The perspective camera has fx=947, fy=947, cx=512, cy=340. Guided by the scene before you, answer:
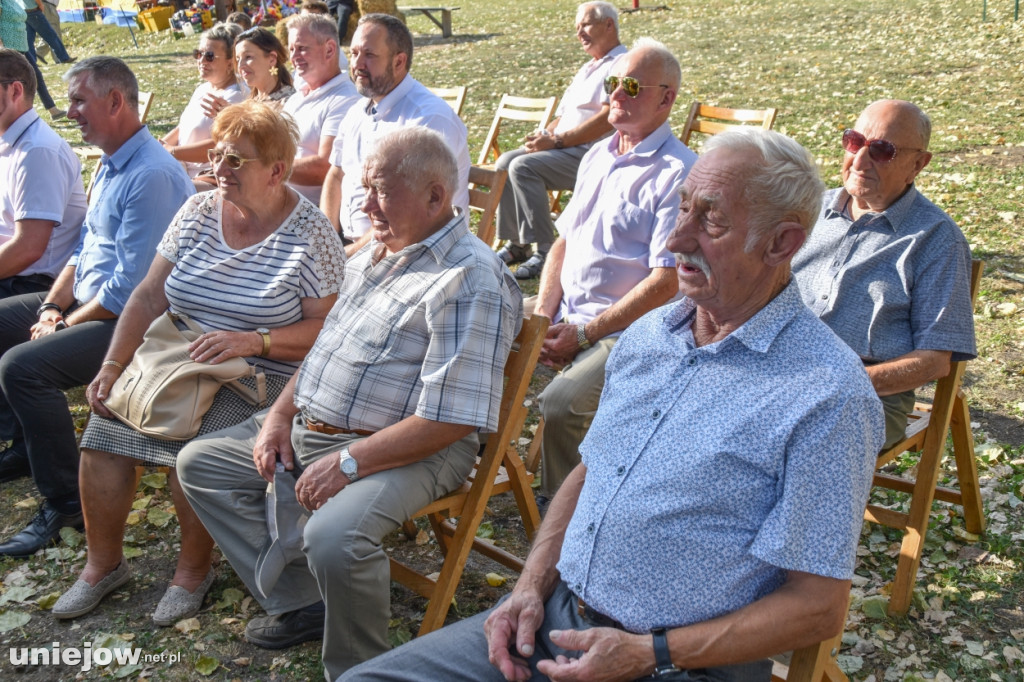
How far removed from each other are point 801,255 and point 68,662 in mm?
3135

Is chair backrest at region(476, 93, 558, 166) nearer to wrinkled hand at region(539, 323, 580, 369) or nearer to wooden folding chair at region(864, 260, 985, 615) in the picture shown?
wrinkled hand at region(539, 323, 580, 369)

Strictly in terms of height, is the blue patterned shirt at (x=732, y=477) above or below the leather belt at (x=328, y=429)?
above

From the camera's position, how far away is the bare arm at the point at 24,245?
15.8 feet

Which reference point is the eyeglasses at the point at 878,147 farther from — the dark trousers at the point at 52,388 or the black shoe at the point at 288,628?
the dark trousers at the point at 52,388

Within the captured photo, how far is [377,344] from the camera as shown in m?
3.15

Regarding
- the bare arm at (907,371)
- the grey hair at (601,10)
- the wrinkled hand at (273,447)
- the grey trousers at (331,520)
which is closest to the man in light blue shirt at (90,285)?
the grey trousers at (331,520)

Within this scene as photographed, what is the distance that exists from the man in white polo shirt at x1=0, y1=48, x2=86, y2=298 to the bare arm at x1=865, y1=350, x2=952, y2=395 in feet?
13.2

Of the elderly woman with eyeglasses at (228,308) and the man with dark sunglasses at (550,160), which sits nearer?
the elderly woman with eyeglasses at (228,308)

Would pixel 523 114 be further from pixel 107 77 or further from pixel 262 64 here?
pixel 107 77

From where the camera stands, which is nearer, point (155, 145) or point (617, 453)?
point (617, 453)

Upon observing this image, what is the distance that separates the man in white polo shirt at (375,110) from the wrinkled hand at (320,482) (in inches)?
92.3

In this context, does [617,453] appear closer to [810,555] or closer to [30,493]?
[810,555]

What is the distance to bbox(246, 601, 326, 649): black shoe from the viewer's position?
342cm

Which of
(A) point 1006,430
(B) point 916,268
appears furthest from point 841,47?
(B) point 916,268
